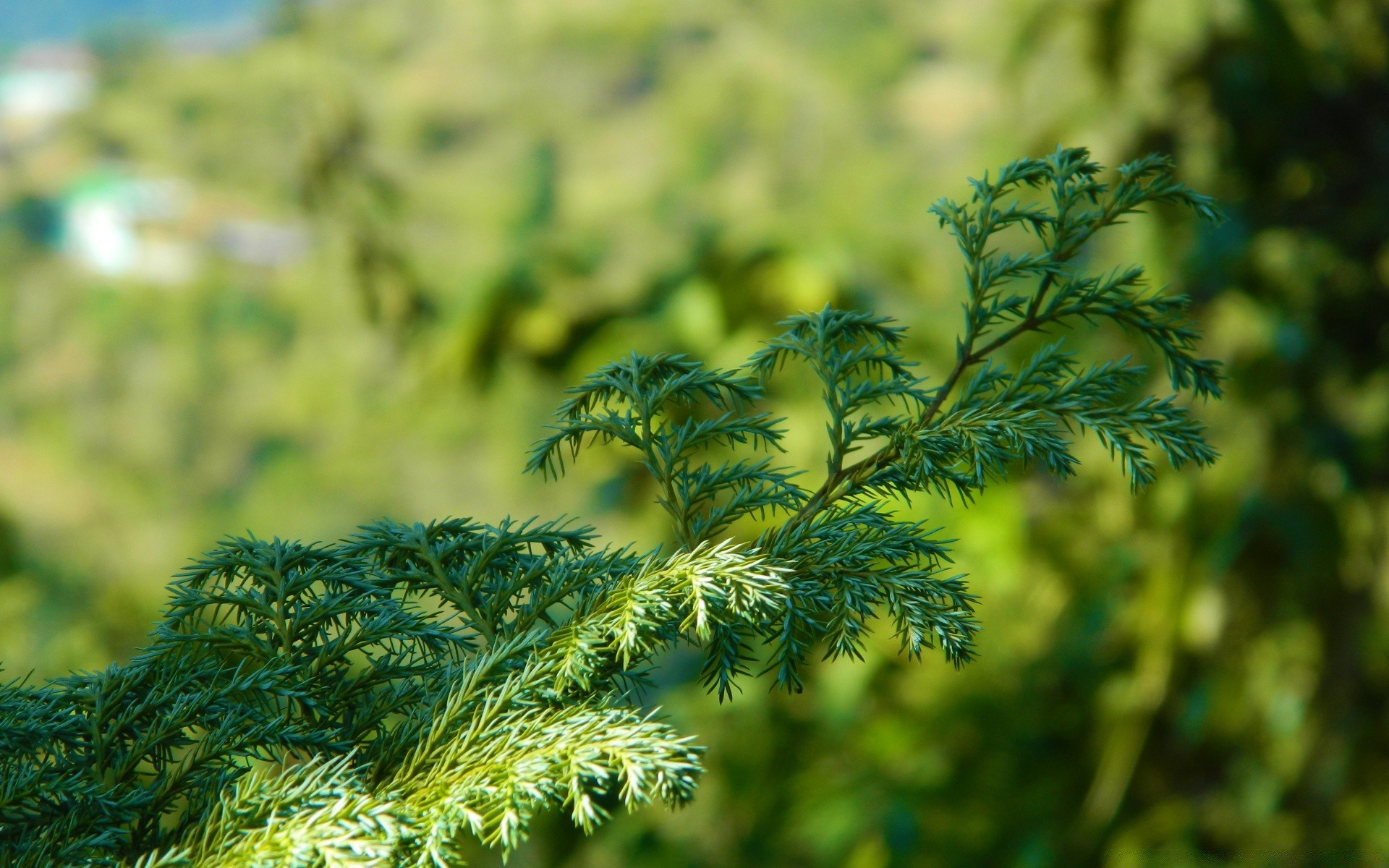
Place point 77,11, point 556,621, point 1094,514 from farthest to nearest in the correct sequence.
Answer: point 77,11, point 1094,514, point 556,621

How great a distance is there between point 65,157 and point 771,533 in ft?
149

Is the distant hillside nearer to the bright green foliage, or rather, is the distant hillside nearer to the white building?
the bright green foliage

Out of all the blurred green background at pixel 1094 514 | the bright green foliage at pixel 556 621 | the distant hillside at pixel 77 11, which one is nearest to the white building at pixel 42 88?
the distant hillside at pixel 77 11

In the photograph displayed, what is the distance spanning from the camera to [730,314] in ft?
9.94

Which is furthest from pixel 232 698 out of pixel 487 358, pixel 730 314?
pixel 487 358

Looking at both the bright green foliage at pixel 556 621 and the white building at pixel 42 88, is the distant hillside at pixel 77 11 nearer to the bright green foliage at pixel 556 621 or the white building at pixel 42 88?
the bright green foliage at pixel 556 621

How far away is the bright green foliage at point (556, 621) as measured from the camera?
48 cm

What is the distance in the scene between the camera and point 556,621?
0.60m

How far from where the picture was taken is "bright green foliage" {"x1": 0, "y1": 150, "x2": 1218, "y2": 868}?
19.1 inches

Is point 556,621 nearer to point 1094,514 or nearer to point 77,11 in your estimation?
point 1094,514

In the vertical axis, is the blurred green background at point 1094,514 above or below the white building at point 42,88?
below

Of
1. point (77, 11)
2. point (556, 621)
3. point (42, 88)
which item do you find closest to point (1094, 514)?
point (556, 621)

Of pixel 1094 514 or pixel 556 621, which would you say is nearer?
pixel 556 621

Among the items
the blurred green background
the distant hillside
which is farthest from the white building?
the blurred green background
